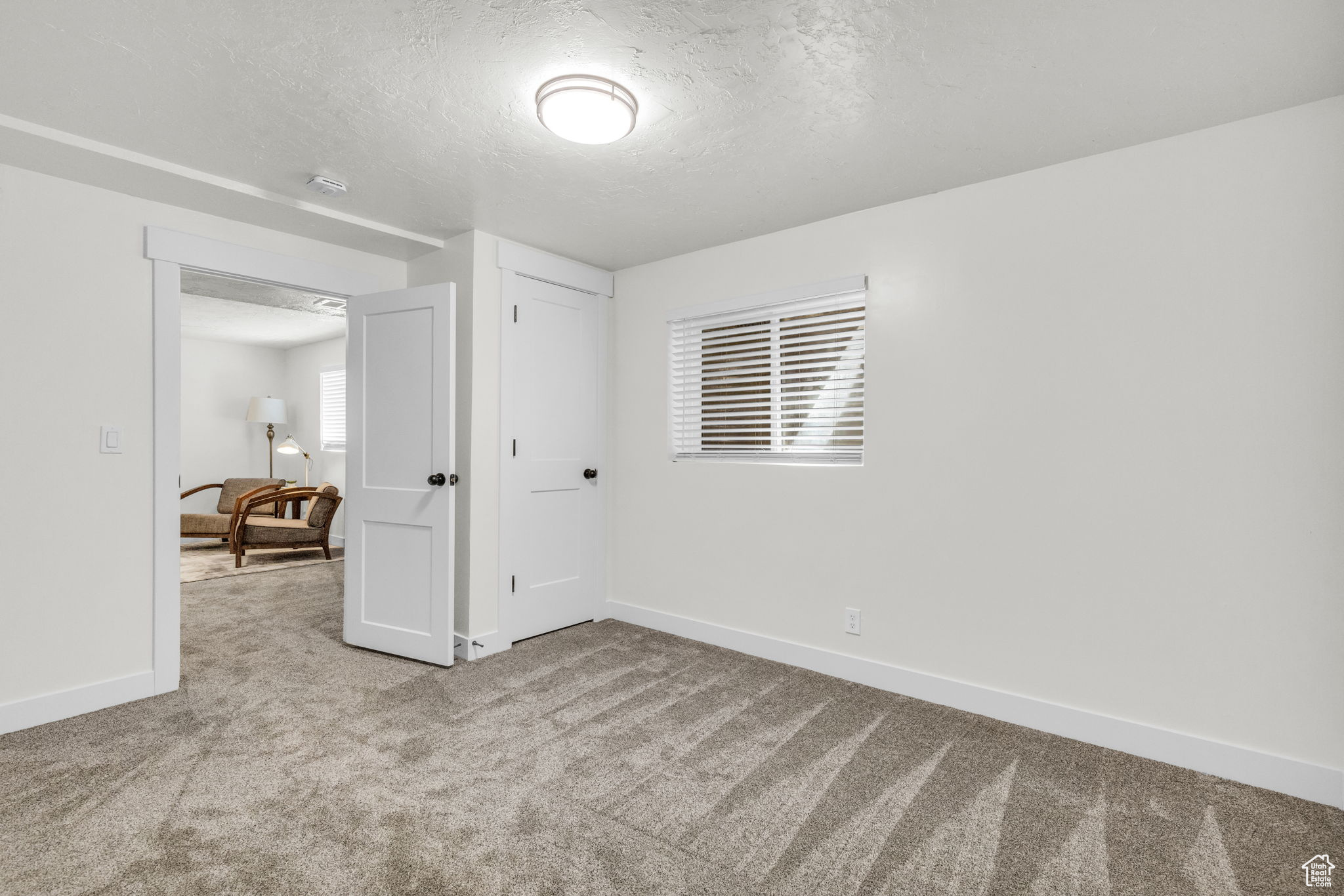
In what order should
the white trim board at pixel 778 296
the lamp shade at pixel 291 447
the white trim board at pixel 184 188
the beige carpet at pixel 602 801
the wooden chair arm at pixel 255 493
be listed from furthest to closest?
the lamp shade at pixel 291 447
the wooden chair arm at pixel 255 493
the white trim board at pixel 778 296
the white trim board at pixel 184 188
the beige carpet at pixel 602 801

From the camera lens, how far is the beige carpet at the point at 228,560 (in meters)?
5.44

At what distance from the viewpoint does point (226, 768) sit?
2.16 meters

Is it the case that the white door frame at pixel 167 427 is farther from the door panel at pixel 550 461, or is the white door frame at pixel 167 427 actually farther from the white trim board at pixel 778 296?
the white trim board at pixel 778 296

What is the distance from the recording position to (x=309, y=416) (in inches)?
303

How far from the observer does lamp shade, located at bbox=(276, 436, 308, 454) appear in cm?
749

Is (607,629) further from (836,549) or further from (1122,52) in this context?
(1122,52)

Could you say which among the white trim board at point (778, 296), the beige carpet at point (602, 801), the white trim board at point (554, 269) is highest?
the white trim board at point (554, 269)

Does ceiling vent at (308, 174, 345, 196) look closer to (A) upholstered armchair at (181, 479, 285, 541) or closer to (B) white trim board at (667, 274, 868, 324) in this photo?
(B) white trim board at (667, 274, 868, 324)

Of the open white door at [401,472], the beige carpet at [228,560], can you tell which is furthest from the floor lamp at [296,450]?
the open white door at [401,472]

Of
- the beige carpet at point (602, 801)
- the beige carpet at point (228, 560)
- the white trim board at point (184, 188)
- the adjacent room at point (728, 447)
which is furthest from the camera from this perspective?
the beige carpet at point (228, 560)

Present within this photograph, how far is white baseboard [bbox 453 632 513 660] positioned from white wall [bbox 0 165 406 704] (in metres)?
1.34

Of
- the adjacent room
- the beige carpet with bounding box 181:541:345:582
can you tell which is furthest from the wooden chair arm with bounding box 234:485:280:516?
the adjacent room

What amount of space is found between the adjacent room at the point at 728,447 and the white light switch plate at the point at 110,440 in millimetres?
19

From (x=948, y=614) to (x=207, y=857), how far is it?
9.05 ft
